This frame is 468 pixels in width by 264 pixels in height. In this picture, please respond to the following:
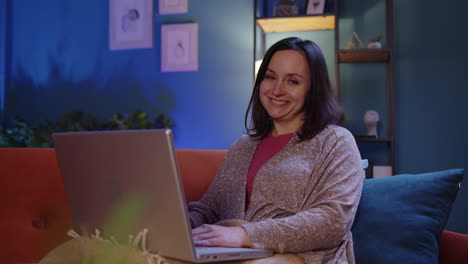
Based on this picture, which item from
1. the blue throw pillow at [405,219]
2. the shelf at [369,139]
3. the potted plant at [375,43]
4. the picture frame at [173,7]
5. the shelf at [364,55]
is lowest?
the blue throw pillow at [405,219]

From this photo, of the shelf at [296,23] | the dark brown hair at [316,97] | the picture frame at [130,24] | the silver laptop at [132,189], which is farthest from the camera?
the picture frame at [130,24]

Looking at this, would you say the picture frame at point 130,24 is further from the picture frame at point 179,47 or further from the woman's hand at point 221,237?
the woman's hand at point 221,237

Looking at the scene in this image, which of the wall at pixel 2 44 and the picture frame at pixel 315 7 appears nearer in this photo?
the picture frame at pixel 315 7

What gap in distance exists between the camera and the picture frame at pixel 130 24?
3422 millimetres

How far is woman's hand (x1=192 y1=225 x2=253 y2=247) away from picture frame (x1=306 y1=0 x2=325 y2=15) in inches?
86.1

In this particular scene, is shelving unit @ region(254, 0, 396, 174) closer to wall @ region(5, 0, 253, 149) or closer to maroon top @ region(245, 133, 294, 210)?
wall @ region(5, 0, 253, 149)

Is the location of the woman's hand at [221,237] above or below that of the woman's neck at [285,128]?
below

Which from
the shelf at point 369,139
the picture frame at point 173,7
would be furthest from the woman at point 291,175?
the picture frame at point 173,7

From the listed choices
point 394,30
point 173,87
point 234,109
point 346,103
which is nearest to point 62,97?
point 173,87

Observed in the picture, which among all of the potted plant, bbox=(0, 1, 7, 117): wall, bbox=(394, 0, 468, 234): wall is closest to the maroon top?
the potted plant

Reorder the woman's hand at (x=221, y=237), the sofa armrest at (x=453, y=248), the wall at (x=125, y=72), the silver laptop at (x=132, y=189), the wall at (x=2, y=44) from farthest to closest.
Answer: the wall at (x=2, y=44) < the wall at (x=125, y=72) < the sofa armrest at (x=453, y=248) < the woman's hand at (x=221, y=237) < the silver laptop at (x=132, y=189)

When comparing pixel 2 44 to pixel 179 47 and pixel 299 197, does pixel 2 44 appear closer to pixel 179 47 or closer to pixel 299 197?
pixel 179 47

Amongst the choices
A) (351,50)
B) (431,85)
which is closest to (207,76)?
(351,50)

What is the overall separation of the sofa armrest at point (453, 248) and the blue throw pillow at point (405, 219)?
0.05 meters
